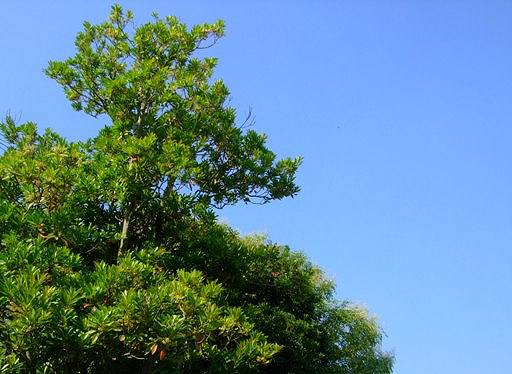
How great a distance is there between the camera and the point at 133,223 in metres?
10.4

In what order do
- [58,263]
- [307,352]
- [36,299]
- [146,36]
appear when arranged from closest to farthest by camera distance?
[36,299], [58,263], [146,36], [307,352]

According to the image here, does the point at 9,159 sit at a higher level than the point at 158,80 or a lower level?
lower

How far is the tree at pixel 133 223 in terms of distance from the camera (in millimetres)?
7309

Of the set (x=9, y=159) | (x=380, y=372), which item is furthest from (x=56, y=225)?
(x=380, y=372)

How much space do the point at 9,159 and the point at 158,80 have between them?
3.25 m

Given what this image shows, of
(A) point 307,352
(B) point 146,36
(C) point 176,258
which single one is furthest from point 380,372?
(B) point 146,36

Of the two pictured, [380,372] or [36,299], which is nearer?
[36,299]

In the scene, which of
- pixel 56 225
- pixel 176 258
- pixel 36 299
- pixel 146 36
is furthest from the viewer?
pixel 146 36

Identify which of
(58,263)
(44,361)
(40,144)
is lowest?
(44,361)

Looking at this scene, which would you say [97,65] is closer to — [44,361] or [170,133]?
[170,133]

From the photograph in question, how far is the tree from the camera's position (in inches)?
288

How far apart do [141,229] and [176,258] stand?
0.93m

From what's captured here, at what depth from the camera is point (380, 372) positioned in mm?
25266

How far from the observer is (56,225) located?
8.83 metres
